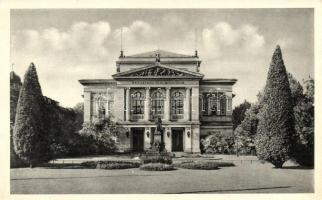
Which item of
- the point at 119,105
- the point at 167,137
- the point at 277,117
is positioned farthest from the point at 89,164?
the point at 277,117

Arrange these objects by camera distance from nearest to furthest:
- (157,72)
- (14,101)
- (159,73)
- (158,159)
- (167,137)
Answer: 1. (14,101)
2. (158,159)
3. (167,137)
4. (157,72)
5. (159,73)

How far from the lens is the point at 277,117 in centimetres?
1780

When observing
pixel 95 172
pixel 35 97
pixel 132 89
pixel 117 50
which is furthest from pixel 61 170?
pixel 132 89

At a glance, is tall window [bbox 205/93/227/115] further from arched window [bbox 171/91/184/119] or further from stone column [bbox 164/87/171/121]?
stone column [bbox 164/87/171/121]

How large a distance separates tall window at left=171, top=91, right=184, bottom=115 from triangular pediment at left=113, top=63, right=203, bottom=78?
706 mm

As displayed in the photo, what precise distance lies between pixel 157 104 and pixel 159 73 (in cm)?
116

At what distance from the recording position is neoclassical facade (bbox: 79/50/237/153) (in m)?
20.9

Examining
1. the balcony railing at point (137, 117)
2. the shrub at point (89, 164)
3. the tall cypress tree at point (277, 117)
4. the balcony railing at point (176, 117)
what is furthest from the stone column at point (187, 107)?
the shrub at point (89, 164)

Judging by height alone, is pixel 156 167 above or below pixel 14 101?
below

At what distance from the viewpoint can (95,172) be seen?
17.6 m

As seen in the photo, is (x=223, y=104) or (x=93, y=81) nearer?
(x=93, y=81)

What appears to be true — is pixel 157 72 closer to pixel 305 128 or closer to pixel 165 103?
pixel 165 103

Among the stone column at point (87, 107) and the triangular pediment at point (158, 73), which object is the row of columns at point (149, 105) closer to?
the triangular pediment at point (158, 73)
